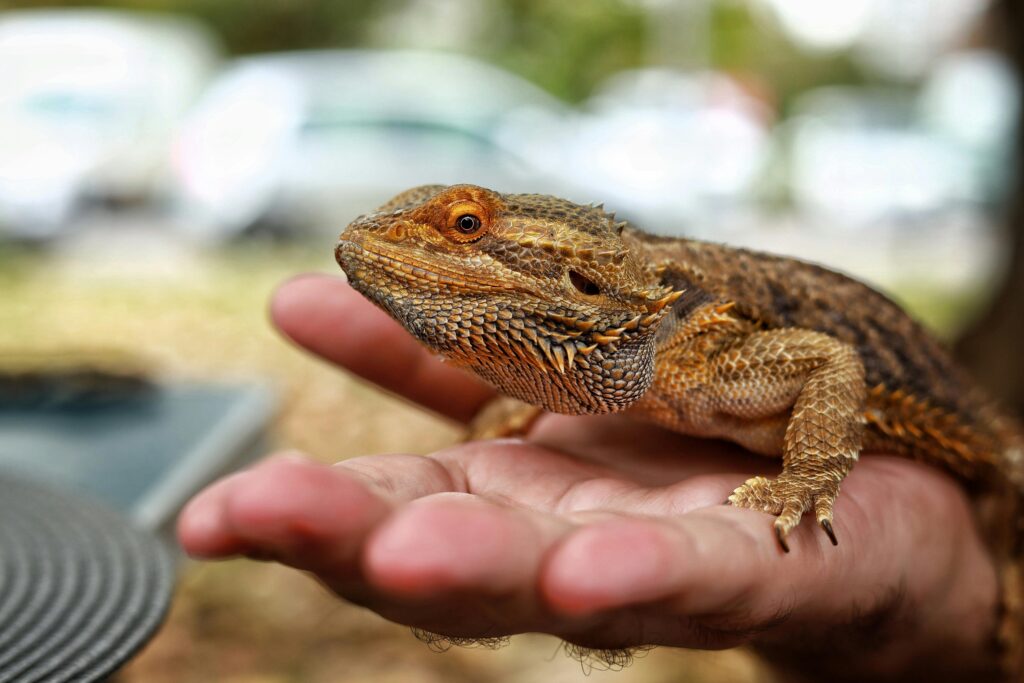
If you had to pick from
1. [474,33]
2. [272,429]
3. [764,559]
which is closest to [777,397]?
[764,559]

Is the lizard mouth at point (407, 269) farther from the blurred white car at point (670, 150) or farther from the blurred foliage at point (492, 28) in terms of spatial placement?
the blurred foliage at point (492, 28)

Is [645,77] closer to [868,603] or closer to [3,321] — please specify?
[3,321]

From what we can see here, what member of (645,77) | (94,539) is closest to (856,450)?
(94,539)

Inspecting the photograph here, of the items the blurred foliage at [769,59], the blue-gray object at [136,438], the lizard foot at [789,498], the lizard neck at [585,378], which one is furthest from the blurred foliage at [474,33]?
the lizard foot at [789,498]

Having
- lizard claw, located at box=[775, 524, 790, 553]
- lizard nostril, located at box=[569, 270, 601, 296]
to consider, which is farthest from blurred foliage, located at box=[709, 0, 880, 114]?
lizard claw, located at box=[775, 524, 790, 553]

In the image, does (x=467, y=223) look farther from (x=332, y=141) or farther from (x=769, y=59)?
(x=769, y=59)

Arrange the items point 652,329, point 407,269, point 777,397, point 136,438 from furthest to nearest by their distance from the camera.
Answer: point 136,438, point 777,397, point 652,329, point 407,269

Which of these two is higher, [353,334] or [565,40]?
[353,334]
